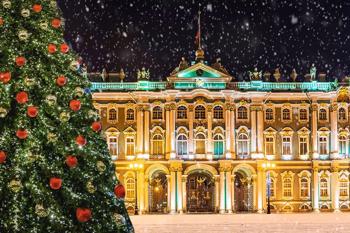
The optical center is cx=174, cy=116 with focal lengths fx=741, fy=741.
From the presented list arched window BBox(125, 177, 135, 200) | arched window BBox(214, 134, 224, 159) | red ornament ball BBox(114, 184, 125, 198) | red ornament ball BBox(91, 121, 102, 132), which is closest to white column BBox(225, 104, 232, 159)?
arched window BBox(214, 134, 224, 159)

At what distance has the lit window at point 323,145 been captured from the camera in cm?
5372

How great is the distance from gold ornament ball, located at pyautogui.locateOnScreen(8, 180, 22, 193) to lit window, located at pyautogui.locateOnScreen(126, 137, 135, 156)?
43680 millimetres

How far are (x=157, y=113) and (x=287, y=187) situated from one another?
35.2 ft

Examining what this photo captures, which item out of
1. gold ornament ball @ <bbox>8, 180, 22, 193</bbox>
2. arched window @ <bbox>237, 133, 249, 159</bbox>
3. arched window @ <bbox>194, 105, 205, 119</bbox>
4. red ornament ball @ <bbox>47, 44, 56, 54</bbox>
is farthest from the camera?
arched window @ <bbox>237, 133, 249, 159</bbox>

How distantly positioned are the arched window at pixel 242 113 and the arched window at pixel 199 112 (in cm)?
263

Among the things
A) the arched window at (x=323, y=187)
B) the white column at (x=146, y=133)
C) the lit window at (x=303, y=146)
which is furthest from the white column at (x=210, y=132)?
the arched window at (x=323, y=187)

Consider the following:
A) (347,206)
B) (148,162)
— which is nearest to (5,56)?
(148,162)

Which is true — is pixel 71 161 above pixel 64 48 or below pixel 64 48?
below

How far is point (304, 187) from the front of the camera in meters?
53.2

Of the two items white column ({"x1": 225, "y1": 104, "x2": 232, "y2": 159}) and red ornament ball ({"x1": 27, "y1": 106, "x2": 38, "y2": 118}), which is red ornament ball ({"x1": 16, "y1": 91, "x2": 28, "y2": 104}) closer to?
red ornament ball ({"x1": 27, "y1": 106, "x2": 38, "y2": 118})

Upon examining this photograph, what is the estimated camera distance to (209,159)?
52.3 meters

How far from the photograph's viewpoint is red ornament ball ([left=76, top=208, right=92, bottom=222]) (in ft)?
31.0

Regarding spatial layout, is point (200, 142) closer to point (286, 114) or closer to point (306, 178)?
point (286, 114)

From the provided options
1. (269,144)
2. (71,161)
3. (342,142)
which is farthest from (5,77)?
(342,142)
